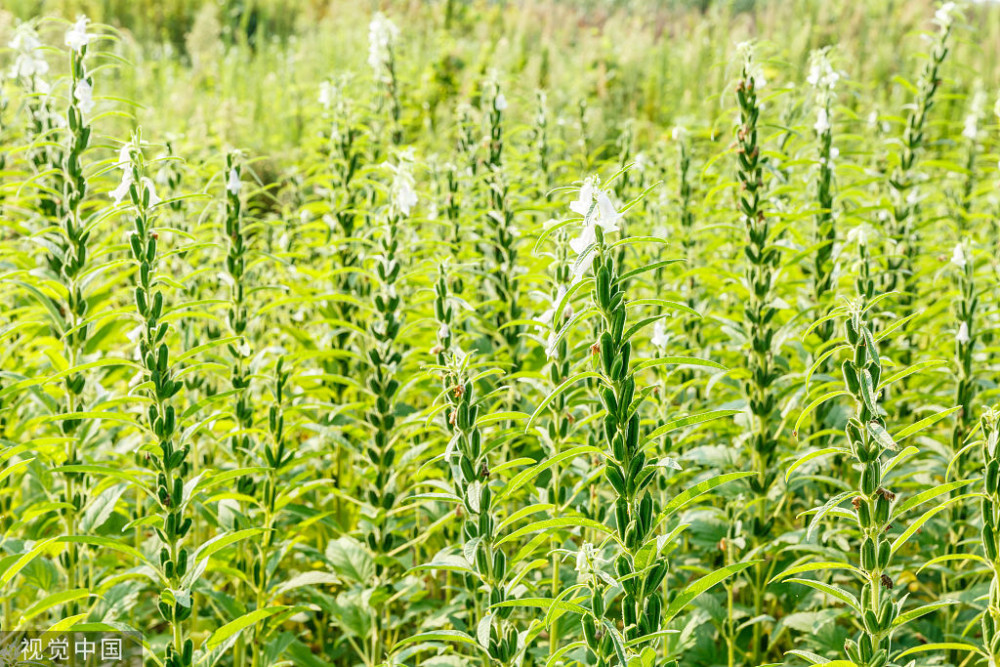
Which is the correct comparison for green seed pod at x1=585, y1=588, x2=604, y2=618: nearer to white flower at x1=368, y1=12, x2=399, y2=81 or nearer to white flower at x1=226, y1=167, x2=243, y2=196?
white flower at x1=226, y1=167, x2=243, y2=196

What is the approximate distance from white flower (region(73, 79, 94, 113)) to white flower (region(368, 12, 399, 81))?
2.57m

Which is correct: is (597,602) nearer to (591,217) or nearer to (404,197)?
(591,217)

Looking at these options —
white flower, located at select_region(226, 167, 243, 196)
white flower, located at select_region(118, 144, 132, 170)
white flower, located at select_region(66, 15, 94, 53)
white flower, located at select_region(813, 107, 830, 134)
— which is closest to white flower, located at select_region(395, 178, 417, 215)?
white flower, located at select_region(226, 167, 243, 196)

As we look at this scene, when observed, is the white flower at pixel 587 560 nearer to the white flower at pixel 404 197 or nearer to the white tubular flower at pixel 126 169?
the white tubular flower at pixel 126 169

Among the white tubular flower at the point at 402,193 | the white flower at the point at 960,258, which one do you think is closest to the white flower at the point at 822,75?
the white flower at the point at 960,258

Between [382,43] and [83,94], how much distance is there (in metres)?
2.66

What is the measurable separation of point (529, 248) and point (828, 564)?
2201 mm

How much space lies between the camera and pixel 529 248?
371 cm

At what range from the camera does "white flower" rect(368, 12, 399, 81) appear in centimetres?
489

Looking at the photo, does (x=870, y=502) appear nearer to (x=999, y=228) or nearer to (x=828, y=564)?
(x=828, y=564)

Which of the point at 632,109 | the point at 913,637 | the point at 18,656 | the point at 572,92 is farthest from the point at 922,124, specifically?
the point at 632,109

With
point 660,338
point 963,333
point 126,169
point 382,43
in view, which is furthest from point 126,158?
point 382,43

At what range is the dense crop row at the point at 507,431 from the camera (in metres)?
1.83

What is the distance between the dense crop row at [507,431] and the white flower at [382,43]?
0.82 metres
